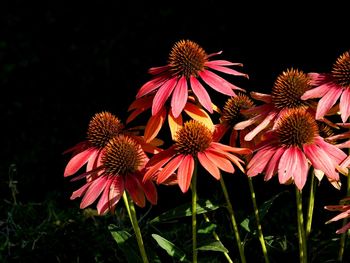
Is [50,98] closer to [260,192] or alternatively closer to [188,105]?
[260,192]

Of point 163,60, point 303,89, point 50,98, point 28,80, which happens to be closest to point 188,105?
point 303,89

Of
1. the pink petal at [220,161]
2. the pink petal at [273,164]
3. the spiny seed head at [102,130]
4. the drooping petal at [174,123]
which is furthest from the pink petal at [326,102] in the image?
the spiny seed head at [102,130]

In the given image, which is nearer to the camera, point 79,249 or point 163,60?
point 79,249

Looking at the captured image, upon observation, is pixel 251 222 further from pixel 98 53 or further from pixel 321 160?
pixel 98 53

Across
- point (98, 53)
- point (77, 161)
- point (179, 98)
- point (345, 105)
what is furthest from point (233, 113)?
point (98, 53)

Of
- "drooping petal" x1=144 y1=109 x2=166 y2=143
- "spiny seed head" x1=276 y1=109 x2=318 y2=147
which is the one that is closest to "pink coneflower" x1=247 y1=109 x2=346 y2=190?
"spiny seed head" x1=276 y1=109 x2=318 y2=147
